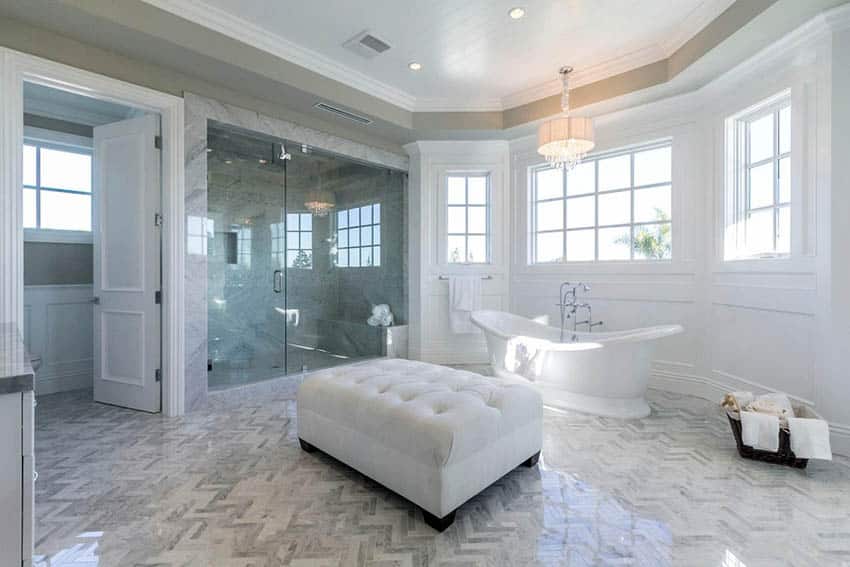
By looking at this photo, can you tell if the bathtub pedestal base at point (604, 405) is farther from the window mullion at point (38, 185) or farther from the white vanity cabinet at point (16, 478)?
the window mullion at point (38, 185)

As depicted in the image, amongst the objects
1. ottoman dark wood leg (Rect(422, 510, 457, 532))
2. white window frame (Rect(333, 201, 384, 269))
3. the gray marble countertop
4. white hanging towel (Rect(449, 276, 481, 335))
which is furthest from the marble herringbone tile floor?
white window frame (Rect(333, 201, 384, 269))

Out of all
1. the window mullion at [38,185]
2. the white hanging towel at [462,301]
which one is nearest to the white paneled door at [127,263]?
the window mullion at [38,185]

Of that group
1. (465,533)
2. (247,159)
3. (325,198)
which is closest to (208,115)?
(247,159)

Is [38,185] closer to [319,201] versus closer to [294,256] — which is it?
[294,256]

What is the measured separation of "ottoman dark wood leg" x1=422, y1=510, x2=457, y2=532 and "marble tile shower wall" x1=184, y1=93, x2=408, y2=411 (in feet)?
7.52

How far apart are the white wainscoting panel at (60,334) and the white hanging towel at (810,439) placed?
212 inches

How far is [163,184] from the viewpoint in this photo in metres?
3.02

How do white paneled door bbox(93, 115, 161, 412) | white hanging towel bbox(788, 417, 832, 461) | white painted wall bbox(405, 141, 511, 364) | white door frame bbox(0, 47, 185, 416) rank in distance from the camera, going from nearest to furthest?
white hanging towel bbox(788, 417, 832, 461), white door frame bbox(0, 47, 185, 416), white paneled door bbox(93, 115, 161, 412), white painted wall bbox(405, 141, 511, 364)

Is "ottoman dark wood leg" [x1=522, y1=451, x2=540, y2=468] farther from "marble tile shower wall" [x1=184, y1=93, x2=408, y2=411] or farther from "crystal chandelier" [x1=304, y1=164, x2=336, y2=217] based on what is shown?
"crystal chandelier" [x1=304, y1=164, x2=336, y2=217]

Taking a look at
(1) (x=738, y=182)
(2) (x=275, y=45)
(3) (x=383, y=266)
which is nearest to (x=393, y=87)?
(2) (x=275, y=45)

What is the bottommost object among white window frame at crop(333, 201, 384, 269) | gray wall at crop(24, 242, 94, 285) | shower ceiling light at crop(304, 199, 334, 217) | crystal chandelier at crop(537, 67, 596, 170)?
gray wall at crop(24, 242, 94, 285)

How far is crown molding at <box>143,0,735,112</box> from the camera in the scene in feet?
8.83

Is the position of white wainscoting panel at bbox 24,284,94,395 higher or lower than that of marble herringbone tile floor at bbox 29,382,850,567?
higher

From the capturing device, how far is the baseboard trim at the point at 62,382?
3.51m
